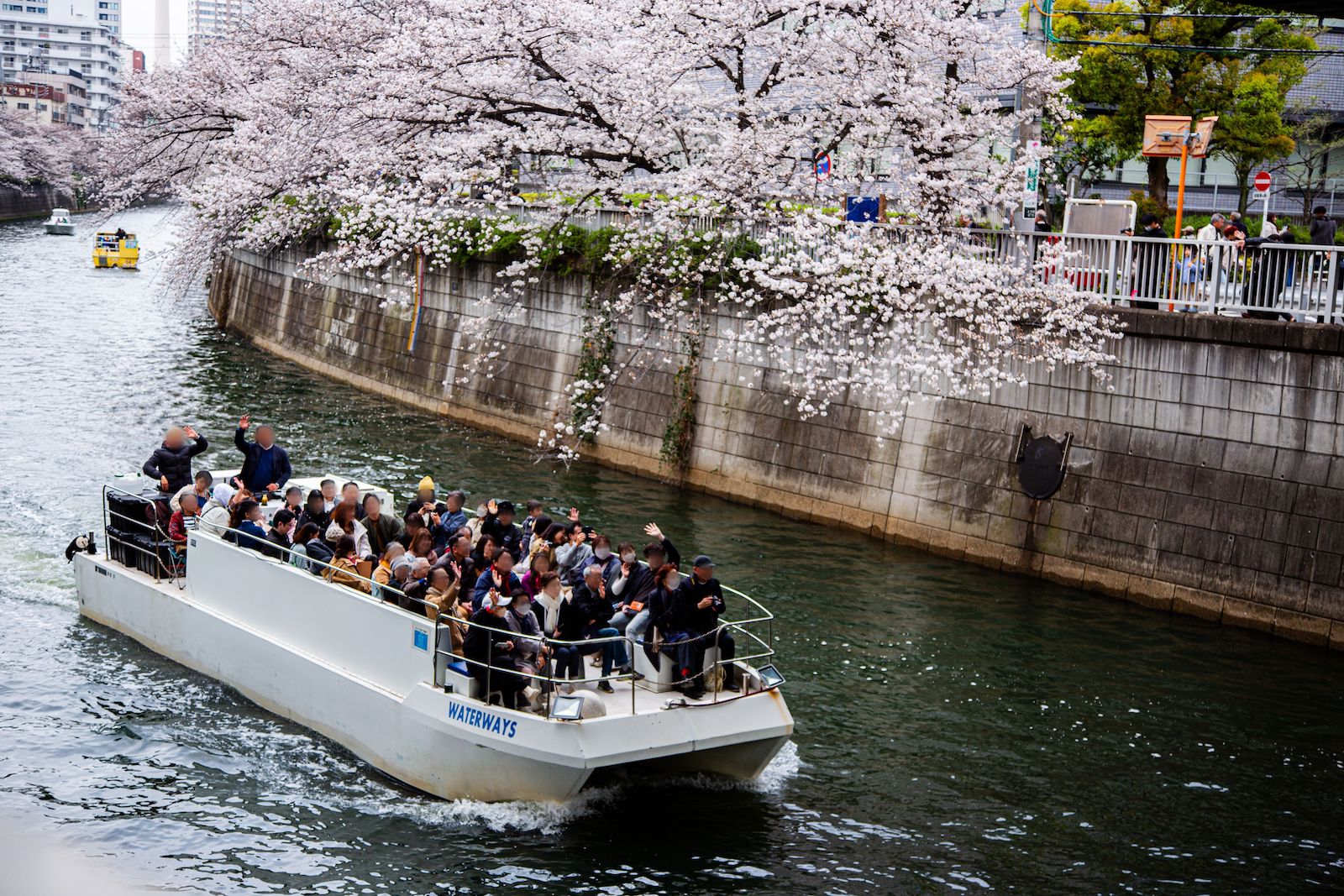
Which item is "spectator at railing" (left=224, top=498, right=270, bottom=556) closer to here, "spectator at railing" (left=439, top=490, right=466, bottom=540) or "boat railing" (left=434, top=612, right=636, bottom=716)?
"spectator at railing" (left=439, top=490, right=466, bottom=540)

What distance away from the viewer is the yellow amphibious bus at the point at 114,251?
2435 inches

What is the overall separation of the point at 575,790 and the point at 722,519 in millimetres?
11965

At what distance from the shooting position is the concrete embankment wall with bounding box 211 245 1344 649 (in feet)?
59.5

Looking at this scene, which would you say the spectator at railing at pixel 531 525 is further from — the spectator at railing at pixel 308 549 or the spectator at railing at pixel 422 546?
the spectator at railing at pixel 308 549

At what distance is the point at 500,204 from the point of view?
2806 centimetres

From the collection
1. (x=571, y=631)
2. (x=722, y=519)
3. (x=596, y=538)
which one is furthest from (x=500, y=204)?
(x=571, y=631)

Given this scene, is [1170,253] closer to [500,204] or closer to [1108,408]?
[1108,408]

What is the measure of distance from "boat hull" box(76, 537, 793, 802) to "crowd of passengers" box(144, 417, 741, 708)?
30 centimetres

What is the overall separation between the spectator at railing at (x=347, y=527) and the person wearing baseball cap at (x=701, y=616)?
158 inches

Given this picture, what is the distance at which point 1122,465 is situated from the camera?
1997 cm

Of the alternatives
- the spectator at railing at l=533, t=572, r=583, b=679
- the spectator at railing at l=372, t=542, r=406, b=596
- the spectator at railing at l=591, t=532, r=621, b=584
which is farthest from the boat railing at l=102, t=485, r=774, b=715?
the spectator at railing at l=591, t=532, r=621, b=584

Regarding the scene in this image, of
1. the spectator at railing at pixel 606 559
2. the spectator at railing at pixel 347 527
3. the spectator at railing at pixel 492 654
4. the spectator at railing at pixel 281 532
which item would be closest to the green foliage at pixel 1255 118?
the spectator at railing at pixel 606 559

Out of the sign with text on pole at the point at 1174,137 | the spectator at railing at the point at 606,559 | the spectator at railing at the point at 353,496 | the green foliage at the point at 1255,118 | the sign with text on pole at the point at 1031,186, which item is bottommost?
the spectator at railing at the point at 606,559

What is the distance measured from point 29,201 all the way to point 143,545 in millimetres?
94943
